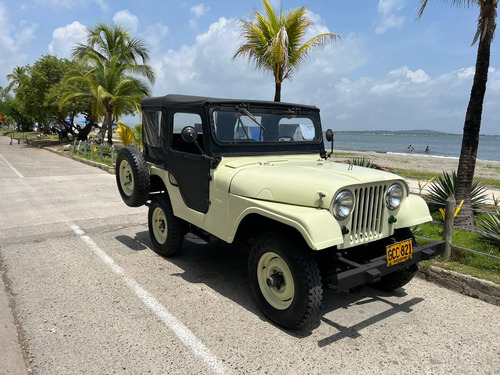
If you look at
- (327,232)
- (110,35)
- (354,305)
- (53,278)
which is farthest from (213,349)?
(110,35)

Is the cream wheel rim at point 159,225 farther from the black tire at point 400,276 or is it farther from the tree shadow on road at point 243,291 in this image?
the black tire at point 400,276

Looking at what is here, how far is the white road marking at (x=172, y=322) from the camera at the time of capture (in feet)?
9.74

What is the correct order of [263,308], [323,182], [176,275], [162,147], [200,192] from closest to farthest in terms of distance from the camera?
[323,182]
[263,308]
[200,192]
[176,275]
[162,147]

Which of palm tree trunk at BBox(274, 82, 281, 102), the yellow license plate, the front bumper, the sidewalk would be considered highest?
palm tree trunk at BBox(274, 82, 281, 102)

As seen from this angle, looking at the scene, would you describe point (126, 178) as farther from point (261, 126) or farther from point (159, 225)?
point (261, 126)

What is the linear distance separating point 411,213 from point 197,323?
2383 mm

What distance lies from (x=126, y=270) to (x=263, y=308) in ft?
6.73

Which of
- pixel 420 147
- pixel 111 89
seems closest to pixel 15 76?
pixel 111 89

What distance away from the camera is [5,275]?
4.54 metres

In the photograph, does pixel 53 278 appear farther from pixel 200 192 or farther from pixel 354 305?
pixel 354 305

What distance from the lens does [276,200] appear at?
345cm

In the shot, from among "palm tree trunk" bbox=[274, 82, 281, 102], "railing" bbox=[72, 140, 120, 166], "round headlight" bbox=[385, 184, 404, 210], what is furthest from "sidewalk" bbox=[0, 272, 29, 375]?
"railing" bbox=[72, 140, 120, 166]

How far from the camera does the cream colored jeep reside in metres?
3.21

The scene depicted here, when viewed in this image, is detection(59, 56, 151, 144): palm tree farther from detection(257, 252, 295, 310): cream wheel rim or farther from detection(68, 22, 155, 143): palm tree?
detection(257, 252, 295, 310): cream wheel rim
